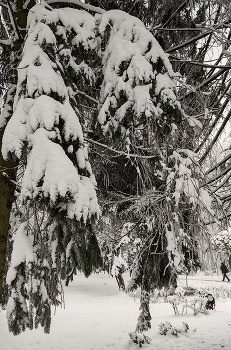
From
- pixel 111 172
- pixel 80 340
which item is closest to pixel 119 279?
pixel 80 340

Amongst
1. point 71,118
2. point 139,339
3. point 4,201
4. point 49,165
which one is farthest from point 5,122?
point 139,339

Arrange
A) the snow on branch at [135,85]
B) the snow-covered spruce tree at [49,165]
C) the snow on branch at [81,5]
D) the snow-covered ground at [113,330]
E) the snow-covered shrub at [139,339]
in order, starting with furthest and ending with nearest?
the snow-covered ground at [113,330]
the snow-covered shrub at [139,339]
the snow on branch at [81,5]
the snow on branch at [135,85]
the snow-covered spruce tree at [49,165]

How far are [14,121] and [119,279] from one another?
16216 millimetres

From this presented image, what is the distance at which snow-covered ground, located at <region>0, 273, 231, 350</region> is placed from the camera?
7.79 meters

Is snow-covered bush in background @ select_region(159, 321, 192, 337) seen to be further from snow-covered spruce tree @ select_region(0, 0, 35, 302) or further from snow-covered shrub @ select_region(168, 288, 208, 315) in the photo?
snow-covered spruce tree @ select_region(0, 0, 35, 302)

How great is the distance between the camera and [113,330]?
9641 mm

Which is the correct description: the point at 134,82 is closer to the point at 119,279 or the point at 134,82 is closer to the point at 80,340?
the point at 80,340

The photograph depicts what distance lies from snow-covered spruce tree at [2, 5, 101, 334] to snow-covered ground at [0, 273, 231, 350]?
6.44 m

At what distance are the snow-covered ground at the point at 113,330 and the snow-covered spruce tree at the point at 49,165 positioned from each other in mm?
6438

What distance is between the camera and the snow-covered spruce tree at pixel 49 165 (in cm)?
190

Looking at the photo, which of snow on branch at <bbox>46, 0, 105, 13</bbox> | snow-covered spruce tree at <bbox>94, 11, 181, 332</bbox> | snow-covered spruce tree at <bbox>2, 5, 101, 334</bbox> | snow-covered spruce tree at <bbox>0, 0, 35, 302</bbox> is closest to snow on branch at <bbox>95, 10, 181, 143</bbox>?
snow-covered spruce tree at <bbox>94, 11, 181, 332</bbox>

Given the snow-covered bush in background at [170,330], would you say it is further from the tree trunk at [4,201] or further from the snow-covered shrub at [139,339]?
the tree trunk at [4,201]

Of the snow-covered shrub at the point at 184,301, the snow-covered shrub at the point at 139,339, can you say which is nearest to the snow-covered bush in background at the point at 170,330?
the snow-covered shrub at the point at 139,339

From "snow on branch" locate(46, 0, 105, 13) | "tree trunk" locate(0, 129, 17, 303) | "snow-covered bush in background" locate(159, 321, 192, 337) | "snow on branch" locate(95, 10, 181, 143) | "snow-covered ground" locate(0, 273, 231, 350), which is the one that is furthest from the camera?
"snow-covered bush in background" locate(159, 321, 192, 337)
